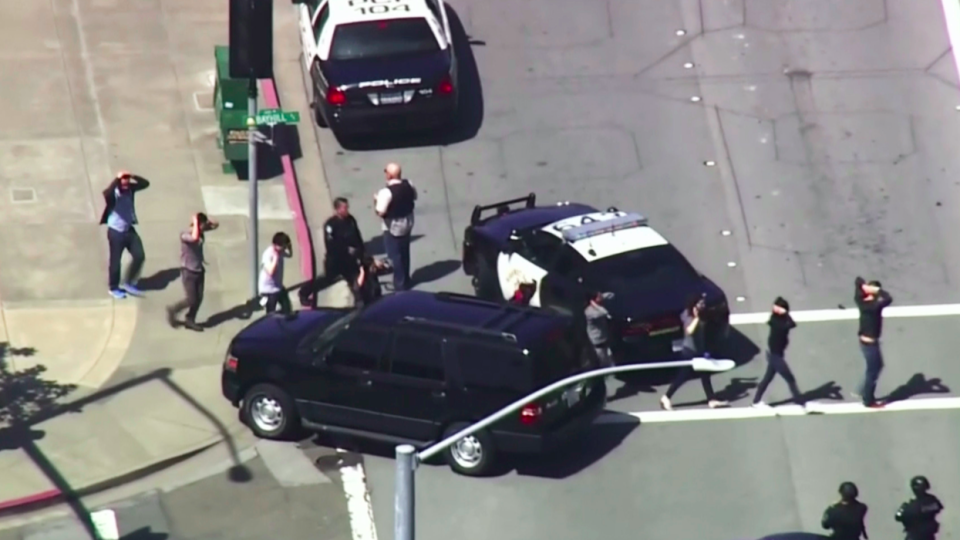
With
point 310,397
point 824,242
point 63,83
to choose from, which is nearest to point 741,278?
point 824,242

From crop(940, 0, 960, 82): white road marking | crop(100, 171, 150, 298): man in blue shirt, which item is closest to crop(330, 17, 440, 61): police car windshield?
crop(100, 171, 150, 298): man in blue shirt

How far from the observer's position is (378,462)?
1995 cm

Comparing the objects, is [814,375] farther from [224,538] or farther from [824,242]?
[224,538]

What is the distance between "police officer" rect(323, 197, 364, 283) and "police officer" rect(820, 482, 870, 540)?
24.5ft

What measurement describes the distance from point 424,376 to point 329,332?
1.45 meters

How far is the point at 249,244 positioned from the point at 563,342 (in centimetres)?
552

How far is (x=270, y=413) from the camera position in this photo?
20.2 metres

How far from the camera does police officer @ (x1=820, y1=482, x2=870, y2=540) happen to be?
17.1m

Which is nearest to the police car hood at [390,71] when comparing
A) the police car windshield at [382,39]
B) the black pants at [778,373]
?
the police car windshield at [382,39]

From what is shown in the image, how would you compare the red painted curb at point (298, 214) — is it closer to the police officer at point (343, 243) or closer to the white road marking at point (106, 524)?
the police officer at point (343, 243)

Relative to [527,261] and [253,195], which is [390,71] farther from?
[527,261]

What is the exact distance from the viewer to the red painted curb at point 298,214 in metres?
23.9

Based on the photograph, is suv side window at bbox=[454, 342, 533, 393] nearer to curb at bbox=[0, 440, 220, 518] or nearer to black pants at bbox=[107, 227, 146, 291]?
curb at bbox=[0, 440, 220, 518]

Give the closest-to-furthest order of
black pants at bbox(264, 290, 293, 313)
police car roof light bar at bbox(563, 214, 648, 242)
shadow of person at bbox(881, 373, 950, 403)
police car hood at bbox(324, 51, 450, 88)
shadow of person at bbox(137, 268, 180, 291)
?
shadow of person at bbox(881, 373, 950, 403) → police car roof light bar at bbox(563, 214, 648, 242) → black pants at bbox(264, 290, 293, 313) → shadow of person at bbox(137, 268, 180, 291) → police car hood at bbox(324, 51, 450, 88)
